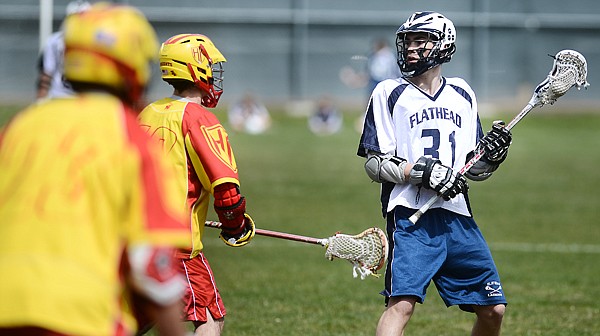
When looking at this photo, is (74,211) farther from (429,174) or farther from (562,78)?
(562,78)

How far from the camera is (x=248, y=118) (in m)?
31.2

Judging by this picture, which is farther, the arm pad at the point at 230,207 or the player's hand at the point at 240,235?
the player's hand at the point at 240,235

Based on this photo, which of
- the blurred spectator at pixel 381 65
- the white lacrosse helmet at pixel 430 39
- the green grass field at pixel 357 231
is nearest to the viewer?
the white lacrosse helmet at pixel 430 39

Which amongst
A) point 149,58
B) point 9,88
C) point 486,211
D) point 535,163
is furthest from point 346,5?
point 149,58

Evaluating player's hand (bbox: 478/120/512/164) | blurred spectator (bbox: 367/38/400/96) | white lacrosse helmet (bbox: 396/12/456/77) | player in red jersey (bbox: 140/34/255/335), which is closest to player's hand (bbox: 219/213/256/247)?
player in red jersey (bbox: 140/34/255/335)

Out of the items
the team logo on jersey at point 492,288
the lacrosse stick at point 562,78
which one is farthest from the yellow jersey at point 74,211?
the lacrosse stick at point 562,78

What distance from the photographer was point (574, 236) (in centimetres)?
1254

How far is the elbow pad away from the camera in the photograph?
5.53 m

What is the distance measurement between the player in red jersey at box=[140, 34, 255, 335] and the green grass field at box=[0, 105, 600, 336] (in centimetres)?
205

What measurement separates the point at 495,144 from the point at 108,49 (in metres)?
3.17

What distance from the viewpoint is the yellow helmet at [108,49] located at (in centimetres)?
305

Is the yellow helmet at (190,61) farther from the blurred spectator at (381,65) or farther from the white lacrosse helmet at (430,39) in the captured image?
the blurred spectator at (381,65)

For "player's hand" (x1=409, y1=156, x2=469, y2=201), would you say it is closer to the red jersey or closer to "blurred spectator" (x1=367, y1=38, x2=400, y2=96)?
the red jersey

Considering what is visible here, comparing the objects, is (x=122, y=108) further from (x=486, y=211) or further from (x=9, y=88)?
(x=9, y=88)
